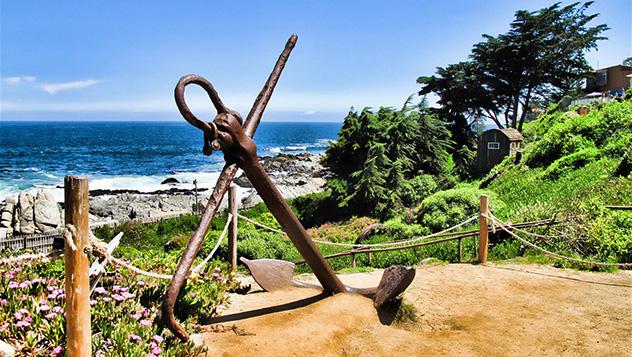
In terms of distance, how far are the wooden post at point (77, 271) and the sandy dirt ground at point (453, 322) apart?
1.40 meters

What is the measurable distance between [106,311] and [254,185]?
1584 millimetres

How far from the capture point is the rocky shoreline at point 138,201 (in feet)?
A: 71.8

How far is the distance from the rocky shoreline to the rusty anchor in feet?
56.1

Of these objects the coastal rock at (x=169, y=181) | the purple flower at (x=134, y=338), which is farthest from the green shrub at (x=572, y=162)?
the coastal rock at (x=169, y=181)

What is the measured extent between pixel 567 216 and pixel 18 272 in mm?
7872

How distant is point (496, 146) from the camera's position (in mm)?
22828

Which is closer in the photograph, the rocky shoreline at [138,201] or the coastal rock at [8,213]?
the coastal rock at [8,213]

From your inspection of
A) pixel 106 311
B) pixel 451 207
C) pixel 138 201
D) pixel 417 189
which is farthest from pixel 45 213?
pixel 106 311

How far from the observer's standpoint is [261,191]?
4.26 metres

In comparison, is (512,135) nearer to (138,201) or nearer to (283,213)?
(283,213)

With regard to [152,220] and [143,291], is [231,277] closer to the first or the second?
[143,291]

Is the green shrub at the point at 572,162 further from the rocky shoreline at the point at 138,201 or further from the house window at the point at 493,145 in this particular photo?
the rocky shoreline at the point at 138,201

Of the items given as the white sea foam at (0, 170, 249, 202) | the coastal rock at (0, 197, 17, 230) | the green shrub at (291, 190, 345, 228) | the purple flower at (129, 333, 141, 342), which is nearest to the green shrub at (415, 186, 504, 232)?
the green shrub at (291, 190, 345, 228)

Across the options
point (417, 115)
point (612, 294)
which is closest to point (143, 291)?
point (612, 294)
